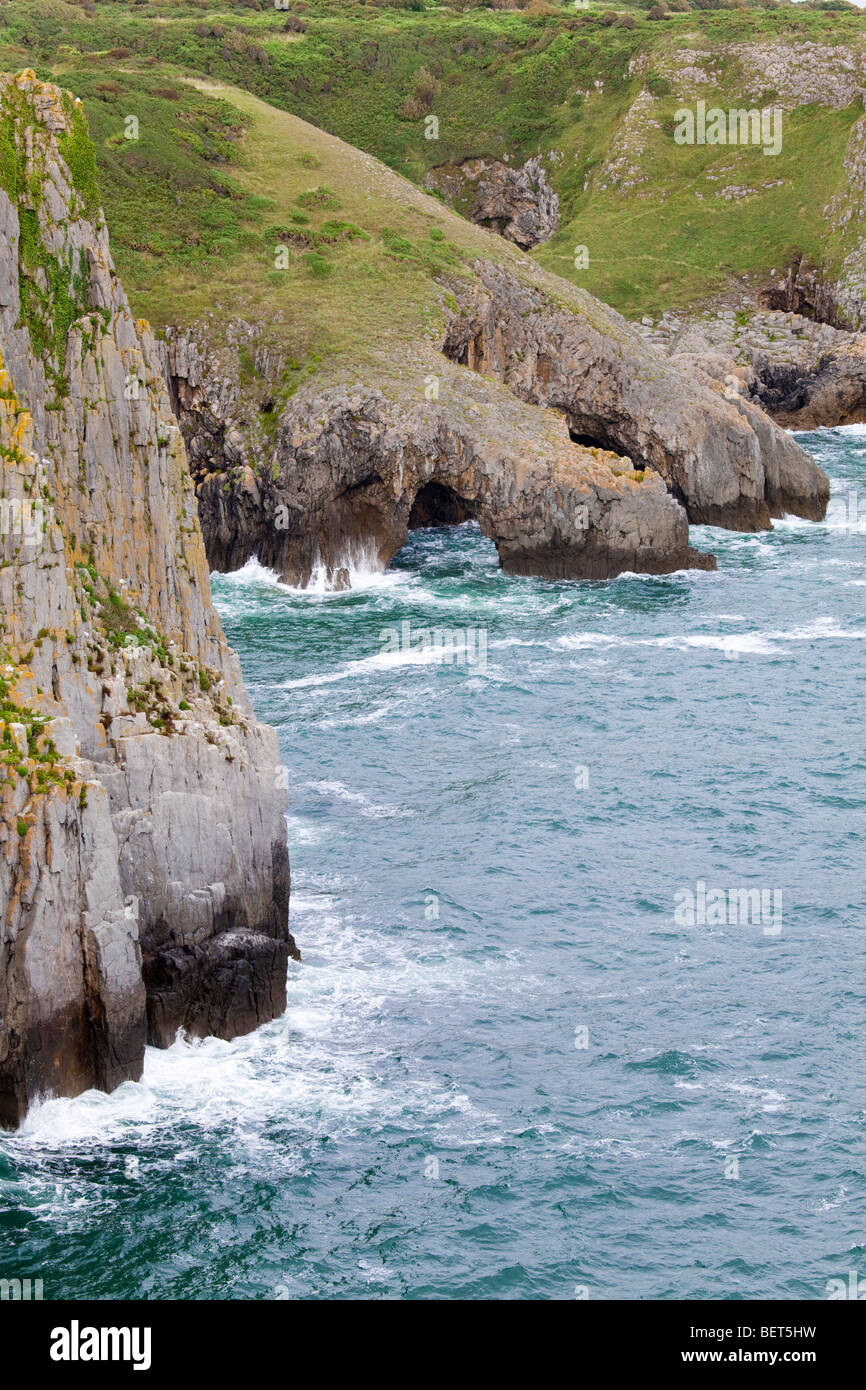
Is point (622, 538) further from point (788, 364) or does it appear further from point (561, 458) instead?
point (788, 364)

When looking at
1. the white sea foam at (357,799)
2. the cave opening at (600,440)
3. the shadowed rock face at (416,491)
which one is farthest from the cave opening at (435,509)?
the white sea foam at (357,799)

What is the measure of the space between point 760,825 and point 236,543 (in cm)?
4907

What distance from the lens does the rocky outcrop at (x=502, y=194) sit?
179375 millimetres

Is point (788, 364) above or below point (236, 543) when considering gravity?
above

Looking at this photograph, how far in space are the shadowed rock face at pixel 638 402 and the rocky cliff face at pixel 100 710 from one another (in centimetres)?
5989

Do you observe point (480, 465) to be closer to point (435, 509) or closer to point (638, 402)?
→ point (435, 509)

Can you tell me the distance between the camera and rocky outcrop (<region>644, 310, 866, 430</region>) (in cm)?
13975

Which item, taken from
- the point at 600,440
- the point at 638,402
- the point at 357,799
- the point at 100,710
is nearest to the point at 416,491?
the point at 600,440

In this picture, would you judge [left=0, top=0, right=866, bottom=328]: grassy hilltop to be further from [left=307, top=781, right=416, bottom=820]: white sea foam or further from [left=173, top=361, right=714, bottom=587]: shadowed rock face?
[left=307, top=781, right=416, bottom=820]: white sea foam

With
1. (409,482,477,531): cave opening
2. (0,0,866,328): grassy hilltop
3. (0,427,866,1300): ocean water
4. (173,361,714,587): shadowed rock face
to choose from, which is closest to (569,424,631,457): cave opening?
(409,482,477,531): cave opening

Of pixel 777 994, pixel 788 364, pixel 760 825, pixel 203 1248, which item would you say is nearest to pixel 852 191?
pixel 788 364

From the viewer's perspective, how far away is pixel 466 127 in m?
186

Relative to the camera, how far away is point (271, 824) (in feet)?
152

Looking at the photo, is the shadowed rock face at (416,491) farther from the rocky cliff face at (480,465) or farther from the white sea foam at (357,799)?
the white sea foam at (357,799)
